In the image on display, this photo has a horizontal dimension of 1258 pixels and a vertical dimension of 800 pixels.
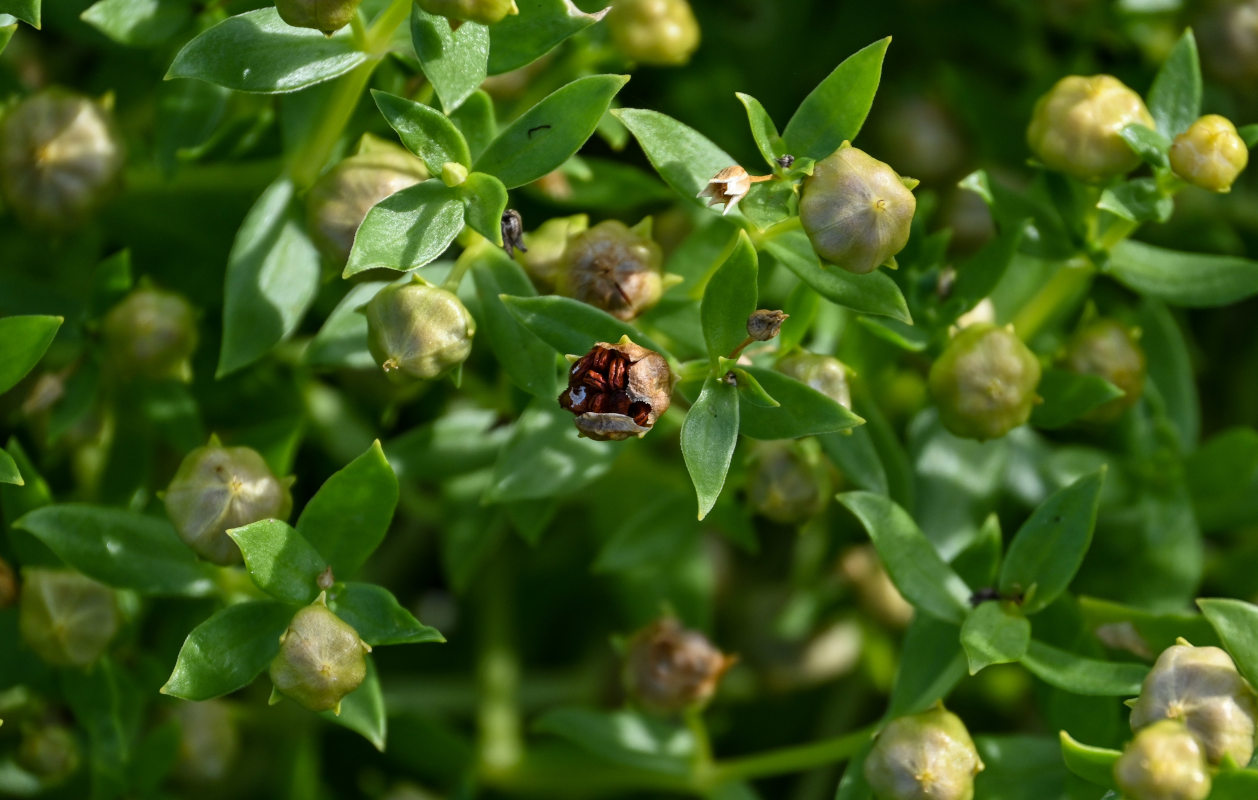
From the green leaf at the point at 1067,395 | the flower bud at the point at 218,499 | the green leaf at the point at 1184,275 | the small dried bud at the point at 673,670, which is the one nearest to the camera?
the flower bud at the point at 218,499

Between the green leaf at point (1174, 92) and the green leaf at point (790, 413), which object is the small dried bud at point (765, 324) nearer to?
the green leaf at point (790, 413)

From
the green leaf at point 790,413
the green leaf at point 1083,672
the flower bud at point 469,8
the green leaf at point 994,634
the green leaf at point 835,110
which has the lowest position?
the green leaf at point 1083,672

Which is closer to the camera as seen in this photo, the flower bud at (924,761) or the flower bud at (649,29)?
the flower bud at (924,761)

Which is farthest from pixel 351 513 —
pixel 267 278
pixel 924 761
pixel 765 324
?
pixel 924 761

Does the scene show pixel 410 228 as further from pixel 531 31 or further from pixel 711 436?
pixel 711 436

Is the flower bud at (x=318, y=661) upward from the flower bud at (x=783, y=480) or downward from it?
upward

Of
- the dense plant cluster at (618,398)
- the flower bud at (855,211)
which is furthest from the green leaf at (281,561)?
the flower bud at (855,211)
